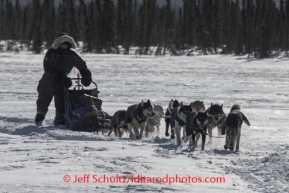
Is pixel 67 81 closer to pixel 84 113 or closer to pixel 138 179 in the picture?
pixel 84 113

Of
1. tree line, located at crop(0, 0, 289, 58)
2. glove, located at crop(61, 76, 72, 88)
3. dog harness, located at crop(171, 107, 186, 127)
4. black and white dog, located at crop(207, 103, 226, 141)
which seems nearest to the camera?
dog harness, located at crop(171, 107, 186, 127)

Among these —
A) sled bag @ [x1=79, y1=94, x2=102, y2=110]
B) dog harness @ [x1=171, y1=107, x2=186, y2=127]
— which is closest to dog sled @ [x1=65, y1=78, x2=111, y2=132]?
sled bag @ [x1=79, y1=94, x2=102, y2=110]

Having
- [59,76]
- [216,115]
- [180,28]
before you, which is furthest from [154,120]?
[180,28]

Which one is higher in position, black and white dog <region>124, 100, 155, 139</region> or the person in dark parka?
the person in dark parka

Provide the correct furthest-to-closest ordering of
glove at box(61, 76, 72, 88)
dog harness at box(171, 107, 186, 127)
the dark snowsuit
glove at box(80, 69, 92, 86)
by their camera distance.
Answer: glove at box(80, 69, 92, 86), the dark snowsuit, glove at box(61, 76, 72, 88), dog harness at box(171, 107, 186, 127)

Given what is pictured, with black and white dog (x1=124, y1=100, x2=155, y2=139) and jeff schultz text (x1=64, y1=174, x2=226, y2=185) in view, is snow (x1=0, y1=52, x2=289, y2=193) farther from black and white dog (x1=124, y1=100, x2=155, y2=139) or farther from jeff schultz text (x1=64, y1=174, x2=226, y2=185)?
black and white dog (x1=124, y1=100, x2=155, y2=139)

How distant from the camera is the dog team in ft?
21.1

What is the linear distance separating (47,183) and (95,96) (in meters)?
3.96

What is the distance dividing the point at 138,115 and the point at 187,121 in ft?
2.74

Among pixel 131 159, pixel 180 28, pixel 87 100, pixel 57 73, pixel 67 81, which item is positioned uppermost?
pixel 180 28

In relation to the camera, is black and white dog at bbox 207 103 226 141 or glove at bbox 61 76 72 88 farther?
glove at bbox 61 76 72 88

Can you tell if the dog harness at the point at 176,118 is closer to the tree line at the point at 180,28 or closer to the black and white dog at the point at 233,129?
the black and white dog at the point at 233,129

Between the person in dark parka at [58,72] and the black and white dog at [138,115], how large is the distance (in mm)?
864

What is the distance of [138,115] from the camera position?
23.7ft
